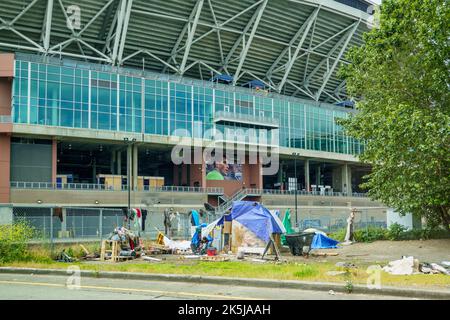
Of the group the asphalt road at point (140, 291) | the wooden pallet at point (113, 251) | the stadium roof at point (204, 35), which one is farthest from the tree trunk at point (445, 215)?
the stadium roof at point (204, 35)

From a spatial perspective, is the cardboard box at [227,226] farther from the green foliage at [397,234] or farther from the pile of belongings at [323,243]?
the green foliage at [397,234]

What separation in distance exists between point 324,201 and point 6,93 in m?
48.2

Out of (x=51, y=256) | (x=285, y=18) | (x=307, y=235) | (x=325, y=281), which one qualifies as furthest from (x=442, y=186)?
(x=285, y=18)

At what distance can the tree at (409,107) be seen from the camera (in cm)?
1928

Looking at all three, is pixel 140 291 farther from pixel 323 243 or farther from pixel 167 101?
pixel 167 101

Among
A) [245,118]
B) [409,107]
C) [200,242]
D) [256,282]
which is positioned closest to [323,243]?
[200,242]

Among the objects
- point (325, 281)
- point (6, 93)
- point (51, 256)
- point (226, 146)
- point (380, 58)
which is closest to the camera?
point (325, 281)

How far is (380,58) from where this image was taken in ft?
73.3

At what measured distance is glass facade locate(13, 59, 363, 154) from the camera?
5662cm

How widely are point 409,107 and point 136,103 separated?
157ft

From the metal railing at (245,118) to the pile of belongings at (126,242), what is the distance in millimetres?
49070

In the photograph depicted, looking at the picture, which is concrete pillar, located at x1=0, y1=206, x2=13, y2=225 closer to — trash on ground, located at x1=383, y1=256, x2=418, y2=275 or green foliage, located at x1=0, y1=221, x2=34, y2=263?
green foliage, located at x1=0, y1=221, x2=34, y2=263

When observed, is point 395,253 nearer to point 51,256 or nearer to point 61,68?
point 51,256

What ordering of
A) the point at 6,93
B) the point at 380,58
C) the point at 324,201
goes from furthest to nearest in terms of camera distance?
the point at 324,201, the point at 6,93, the point at 380,58
